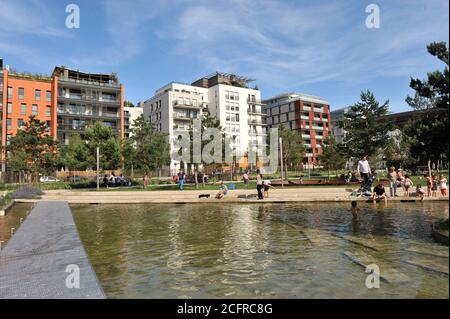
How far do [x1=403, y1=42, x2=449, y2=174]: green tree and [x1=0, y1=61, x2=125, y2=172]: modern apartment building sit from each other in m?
64.9

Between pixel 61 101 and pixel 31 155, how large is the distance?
34.7 metres

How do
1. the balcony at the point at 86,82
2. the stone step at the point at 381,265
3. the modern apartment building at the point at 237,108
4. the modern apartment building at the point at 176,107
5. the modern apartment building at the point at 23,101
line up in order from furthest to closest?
the modern apartment building at the point at 237,108 → the modern apartment building at the point at 176,107 → the balcony at the point at 86,82 → the modern apartment building at the point at 23,101 → the stone step at the point at 381,265

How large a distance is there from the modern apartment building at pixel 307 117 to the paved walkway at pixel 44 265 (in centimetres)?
9313

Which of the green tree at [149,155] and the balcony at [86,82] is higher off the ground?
the balcony at [86,82]

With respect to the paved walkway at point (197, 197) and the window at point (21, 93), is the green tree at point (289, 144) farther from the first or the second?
the window at point (21, 93)

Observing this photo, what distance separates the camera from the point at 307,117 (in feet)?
339

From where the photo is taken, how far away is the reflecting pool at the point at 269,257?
5.42m

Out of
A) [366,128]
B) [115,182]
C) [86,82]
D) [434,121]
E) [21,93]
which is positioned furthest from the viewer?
[86,82]

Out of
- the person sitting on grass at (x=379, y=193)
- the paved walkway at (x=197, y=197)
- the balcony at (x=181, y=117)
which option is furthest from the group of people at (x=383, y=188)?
the balcony at (x=181, y=117)

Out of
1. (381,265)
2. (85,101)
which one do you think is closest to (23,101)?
(85,101)

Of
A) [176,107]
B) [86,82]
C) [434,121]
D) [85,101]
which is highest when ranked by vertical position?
[86,82]

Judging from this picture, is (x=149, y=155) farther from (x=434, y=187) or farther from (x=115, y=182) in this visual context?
(x=434, y=187)

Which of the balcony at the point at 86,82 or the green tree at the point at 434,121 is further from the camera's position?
the balcony at the point at 86,82

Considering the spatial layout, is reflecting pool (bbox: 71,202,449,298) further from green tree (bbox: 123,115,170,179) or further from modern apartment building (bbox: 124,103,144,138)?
modern apartment building (bbox: 124,103,144,138)
